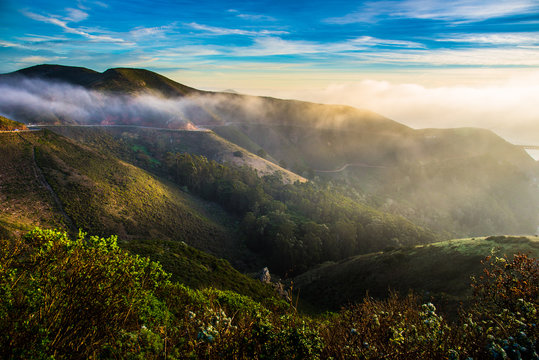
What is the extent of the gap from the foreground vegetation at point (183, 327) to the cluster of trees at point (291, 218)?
171 ft

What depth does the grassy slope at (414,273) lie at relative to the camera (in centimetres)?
3734

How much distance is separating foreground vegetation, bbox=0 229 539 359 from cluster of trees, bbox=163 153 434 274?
171 feet

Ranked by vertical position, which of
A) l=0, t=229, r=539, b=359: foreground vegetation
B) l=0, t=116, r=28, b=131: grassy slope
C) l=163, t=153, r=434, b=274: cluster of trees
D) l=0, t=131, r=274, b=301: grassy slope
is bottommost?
l=163, t=153, r=434, b=274: cluster of trees

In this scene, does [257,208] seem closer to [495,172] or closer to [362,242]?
[362,242]

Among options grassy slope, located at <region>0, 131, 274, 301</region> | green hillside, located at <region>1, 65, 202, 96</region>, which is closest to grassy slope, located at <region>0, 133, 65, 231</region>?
grassy slope, located at <region>0, 131, 274, 301</region>

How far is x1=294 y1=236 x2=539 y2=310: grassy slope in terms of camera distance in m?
37.3

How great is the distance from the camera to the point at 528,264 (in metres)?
9.27

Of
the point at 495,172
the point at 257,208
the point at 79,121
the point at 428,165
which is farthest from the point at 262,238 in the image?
the point at 495,172

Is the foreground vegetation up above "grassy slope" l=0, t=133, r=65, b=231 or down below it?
above

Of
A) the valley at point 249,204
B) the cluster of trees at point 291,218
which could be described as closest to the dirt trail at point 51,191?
the valley at point 249,204

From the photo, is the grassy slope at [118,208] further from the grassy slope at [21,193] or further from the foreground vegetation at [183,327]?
the foreground vegetation at [183,327]

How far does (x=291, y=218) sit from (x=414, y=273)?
44873 millimetres

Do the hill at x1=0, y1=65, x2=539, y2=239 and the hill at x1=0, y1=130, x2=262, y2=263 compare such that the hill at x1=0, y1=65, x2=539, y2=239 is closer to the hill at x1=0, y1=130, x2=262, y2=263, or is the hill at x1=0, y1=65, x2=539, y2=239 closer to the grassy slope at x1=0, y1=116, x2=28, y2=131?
the grassy slope at x1=0, y1=116, x2=28, y2=131

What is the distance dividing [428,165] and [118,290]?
18849 cm
